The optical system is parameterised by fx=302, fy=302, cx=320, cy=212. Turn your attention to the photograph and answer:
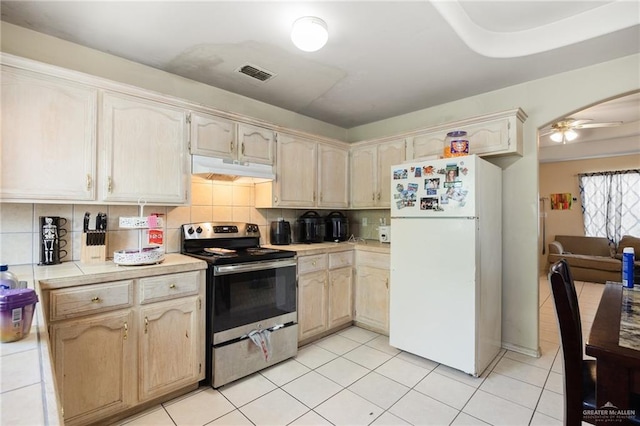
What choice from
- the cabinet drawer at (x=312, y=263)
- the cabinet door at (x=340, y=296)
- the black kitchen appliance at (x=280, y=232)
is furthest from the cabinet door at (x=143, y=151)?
the cabinet door at (x=340, y=296)

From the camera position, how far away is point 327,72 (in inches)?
101

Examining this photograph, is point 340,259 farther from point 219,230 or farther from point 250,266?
point 219,230

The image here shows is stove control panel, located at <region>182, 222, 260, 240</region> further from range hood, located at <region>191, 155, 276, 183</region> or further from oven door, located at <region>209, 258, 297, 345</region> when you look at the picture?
oven door, located at <region>209, 258, 297, 345</region>

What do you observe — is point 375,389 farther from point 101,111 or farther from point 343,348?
point 101,111

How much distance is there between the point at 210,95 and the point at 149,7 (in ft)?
3.38

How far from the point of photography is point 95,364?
1.71 m

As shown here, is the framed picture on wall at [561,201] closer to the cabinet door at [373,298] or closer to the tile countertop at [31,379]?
the cabinet door at [373,298]

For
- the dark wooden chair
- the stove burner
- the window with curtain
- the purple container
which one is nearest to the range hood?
the stove burner

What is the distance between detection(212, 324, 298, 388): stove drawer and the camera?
84.0 inches

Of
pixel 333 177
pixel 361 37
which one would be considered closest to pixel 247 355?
pixel 333 177

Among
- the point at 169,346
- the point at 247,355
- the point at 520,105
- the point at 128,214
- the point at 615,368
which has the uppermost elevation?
the point at 520,105

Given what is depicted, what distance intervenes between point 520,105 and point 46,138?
12.0 ft

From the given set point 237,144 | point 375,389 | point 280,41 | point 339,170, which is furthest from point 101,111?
point 375,389

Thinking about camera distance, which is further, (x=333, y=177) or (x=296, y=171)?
(x=333, y=177)
